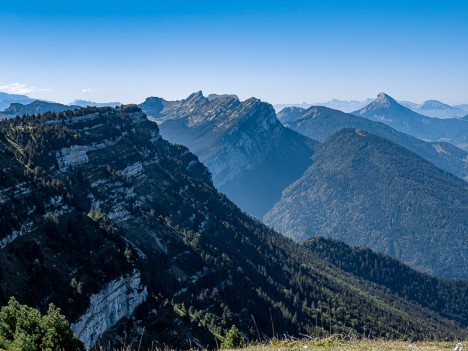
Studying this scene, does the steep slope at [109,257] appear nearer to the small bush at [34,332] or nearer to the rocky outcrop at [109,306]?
the rocky outcrop at [109,306]

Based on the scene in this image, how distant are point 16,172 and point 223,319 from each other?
Answer: 2634 inches

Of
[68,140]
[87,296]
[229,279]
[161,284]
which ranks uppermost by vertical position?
[68,140]

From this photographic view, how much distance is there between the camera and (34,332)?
3197cm

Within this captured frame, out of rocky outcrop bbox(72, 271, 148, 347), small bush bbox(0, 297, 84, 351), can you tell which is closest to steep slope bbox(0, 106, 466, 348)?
rocky outcrop bbox(72, 271, 148, 347)

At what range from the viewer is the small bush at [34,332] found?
3002 centimetres

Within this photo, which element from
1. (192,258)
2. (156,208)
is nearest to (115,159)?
(156,208)

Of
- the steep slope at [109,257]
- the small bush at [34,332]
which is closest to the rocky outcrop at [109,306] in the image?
the steep slope at [109,257]

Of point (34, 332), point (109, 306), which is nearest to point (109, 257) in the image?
point (109, 306)

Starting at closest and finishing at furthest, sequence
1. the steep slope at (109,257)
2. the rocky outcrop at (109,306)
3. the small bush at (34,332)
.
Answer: the small bush at (34,332), the rocky outcrop at (109,306), the steep slope at (109,257)

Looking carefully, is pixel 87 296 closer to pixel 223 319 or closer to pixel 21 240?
pixel 21 240

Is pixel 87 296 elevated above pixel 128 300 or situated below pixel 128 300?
above

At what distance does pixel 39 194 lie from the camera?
94.1 m

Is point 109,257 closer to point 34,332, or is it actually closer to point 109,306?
point 109,306

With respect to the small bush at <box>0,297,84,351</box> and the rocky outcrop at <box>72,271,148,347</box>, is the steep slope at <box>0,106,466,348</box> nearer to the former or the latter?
the rocky outcrop at <box>72,271,148,347</box>
